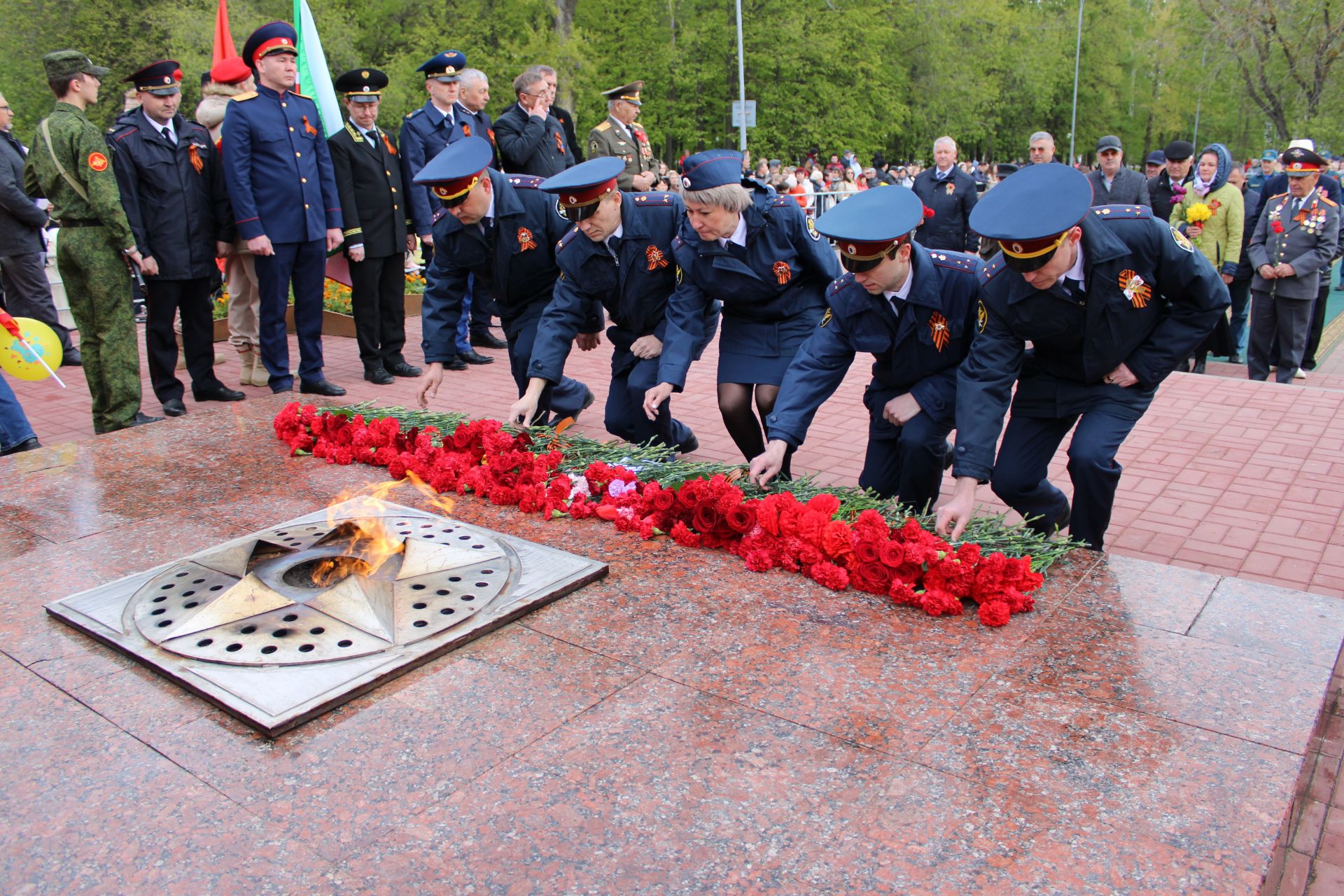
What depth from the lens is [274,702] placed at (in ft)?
7.04

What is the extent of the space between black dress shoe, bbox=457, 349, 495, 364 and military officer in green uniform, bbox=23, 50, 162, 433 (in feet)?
8.18

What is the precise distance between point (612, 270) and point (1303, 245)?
5740mm

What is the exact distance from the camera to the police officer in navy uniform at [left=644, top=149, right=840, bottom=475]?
13.0 feet

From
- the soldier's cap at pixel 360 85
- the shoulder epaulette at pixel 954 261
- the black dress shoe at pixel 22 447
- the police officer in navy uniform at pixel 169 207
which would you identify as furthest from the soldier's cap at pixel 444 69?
the shoulder epaulette at pixel 954 261

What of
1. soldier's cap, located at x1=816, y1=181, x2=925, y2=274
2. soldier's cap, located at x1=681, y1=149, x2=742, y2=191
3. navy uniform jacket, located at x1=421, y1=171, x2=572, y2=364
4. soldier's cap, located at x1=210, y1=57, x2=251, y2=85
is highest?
soldier's cap, located at x1=210, y1=57, x2=251, y2=85

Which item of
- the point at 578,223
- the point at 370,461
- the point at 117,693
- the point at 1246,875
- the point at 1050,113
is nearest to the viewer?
the point at 1246,875

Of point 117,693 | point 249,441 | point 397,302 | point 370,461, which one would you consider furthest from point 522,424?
point 397,302

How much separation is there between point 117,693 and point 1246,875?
7.38 feet

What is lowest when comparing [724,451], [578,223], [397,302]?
[724,451]

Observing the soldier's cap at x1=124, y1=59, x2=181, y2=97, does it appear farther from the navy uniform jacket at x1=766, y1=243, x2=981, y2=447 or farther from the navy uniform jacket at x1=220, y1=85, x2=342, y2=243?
the navy uniform jacket at x1=766, y1=243, x2=981, y2=447

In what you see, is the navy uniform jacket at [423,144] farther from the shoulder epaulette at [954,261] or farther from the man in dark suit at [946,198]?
the shoulder epaulette at [954,261]

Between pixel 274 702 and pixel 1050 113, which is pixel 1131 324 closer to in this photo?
pixel 274 702

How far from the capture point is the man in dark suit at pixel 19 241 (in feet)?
24.3

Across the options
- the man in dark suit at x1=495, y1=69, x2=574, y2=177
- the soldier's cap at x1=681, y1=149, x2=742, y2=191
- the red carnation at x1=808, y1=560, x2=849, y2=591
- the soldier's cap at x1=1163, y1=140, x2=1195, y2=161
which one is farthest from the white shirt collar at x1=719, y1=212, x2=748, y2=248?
the soldier's cap at x1=1163, y1=140, x2=1195, y2=161
